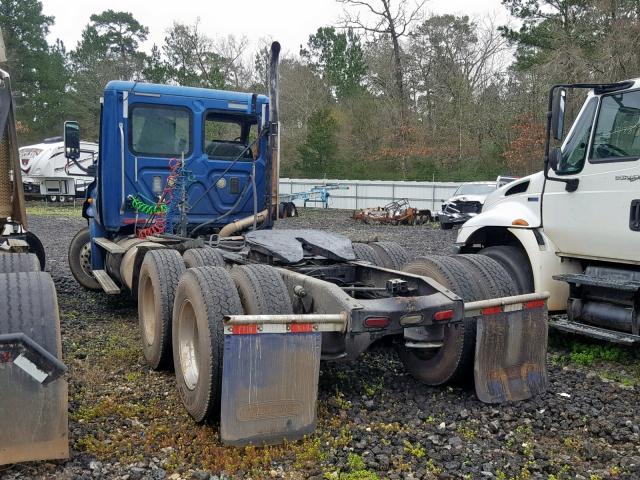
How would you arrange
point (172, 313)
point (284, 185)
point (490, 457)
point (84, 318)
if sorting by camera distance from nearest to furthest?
point (490, 457), point (172, 313), point (84, 318), point (284, 185)

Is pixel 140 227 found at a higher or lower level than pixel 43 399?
higher

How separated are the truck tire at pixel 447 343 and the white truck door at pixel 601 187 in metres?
1.69

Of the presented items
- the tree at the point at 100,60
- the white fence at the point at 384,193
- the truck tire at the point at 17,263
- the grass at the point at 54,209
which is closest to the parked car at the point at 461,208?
the white fence at the point at 384,193

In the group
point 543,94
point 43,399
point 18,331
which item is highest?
point 543,94

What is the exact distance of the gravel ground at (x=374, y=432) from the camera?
11.3ft

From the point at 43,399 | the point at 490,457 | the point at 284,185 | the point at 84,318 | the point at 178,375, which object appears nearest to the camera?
the point at 43,399

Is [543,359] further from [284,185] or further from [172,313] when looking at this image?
[284,185]

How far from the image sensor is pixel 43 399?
325 centimetres

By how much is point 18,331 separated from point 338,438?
1927 millimetres

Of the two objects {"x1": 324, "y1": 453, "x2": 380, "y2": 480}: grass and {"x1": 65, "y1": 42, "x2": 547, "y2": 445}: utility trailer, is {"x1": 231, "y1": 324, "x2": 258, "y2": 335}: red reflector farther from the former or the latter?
{"x1": 324, "y1": 453, "x2": 380, "y2": 480}: grass

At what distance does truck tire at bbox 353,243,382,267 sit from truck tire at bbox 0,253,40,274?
2862mm

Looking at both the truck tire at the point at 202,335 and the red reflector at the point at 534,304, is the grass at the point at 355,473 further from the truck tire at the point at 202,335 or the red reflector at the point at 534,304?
the red reflector at the point at 534,304

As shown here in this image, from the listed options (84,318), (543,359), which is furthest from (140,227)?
(543,359)

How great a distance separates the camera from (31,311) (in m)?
3.50
